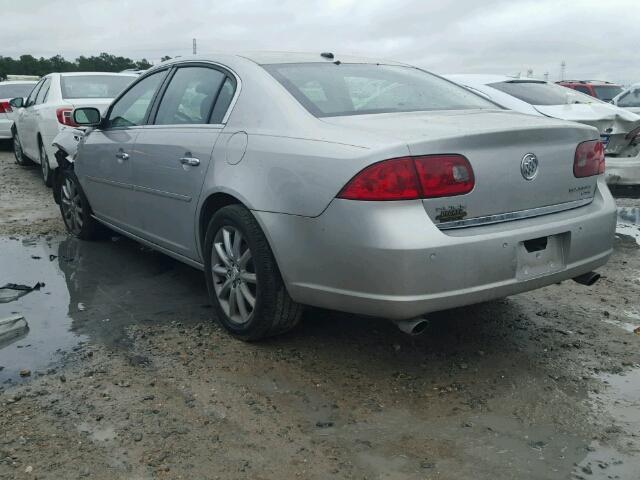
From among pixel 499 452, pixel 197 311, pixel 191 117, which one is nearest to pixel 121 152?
pixel 191 117

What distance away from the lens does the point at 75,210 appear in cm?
632

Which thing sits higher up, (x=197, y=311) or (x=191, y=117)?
(x=191, y=117)

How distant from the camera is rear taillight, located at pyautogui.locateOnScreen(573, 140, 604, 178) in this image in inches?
140

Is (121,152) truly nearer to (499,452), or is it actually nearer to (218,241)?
(218,241)

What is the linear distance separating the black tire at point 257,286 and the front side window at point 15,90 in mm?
13290

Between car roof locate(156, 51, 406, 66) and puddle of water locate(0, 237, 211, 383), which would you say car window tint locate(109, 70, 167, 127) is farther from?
puddle of water locate(0, 237, 211, 383)

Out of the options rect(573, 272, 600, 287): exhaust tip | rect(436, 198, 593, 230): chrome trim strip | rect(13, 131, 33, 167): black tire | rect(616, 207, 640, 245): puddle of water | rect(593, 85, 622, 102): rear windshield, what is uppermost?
rect(593, 85, 622, 102): rear windshield

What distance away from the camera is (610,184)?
6785 millimetres

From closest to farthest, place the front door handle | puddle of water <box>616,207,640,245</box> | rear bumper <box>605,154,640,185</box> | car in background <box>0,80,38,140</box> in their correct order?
the front door handle
rear bumper <box>605,154,640,185</box>
puddle of water <box>616,207,640,245</box>
car in background <box>0,80,38,140</box>

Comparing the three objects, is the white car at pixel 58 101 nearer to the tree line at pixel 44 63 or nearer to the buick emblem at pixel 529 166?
the buick emblem at pixel 529 166

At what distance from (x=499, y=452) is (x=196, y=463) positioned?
3.93ft

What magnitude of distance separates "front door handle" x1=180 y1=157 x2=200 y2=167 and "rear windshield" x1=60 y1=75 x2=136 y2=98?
535 cm

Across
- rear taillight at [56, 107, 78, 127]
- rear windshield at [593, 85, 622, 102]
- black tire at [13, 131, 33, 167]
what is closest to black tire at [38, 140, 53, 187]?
rear taillight at [56, 107, 78, 127]

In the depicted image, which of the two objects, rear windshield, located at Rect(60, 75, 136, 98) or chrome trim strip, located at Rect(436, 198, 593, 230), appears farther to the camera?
rear windshield, located at Rect(60, 75, 136, 98)
